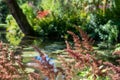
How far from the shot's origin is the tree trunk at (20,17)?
1562 centimetres

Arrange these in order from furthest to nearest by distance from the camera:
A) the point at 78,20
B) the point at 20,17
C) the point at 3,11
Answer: the point at 3,11 → the point at 78,20 → the point at 20,17

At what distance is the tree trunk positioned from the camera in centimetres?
1562

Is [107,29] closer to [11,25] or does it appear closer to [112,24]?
[112,24]

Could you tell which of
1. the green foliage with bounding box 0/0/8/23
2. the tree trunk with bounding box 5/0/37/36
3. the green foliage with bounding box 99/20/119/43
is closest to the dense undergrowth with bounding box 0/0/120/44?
the green foliage with bounding box 99/20/119/43

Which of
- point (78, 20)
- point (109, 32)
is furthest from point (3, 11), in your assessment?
point (109, 32)

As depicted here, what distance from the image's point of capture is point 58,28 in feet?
54.1

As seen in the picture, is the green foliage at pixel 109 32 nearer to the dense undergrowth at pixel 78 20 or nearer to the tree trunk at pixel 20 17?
the dense undergrowth at pixel 78 20

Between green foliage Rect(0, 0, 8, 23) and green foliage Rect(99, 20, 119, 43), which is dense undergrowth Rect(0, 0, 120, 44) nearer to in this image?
green foliage Rect(99, 20, 119, 43)

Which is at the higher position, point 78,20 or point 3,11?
point 78,20

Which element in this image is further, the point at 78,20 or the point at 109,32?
the point at 78,20

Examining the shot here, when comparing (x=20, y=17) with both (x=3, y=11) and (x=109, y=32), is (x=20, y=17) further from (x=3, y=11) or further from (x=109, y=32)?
(x=3, y=11)

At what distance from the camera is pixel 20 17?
1597 centimetres

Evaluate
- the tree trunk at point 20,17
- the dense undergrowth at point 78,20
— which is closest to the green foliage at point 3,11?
the dense undergrowth at point 78,20

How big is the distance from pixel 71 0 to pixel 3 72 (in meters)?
17.1
